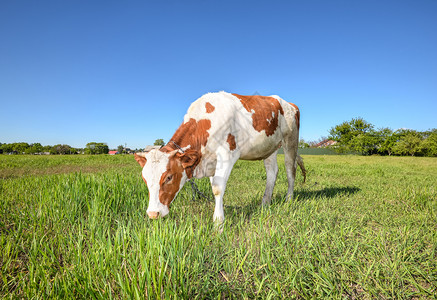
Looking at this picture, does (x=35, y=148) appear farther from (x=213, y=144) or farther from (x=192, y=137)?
(x=213, y=144)

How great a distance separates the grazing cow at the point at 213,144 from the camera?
2705 millimetres

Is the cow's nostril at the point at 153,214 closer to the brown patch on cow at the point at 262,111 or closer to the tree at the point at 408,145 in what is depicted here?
the brown patch on cow at the point at 262,111

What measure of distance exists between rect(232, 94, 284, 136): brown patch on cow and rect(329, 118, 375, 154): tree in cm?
5543

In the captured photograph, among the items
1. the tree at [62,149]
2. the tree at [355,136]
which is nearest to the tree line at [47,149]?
the tree at [62,149]

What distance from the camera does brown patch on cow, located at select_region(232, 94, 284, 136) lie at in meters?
3.91

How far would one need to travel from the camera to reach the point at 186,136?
3.21m

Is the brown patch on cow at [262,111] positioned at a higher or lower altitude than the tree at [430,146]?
lower

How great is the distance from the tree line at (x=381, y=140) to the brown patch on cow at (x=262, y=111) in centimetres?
5191

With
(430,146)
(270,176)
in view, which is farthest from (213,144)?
(430,146)

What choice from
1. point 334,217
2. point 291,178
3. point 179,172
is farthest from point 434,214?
point 179,172

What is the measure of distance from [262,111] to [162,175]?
7.39ft

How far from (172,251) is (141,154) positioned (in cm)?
128

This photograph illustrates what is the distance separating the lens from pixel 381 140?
165 feet

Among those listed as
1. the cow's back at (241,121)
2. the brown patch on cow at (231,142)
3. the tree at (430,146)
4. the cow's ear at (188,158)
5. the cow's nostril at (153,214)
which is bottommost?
the cow's nostril at (153,214)
